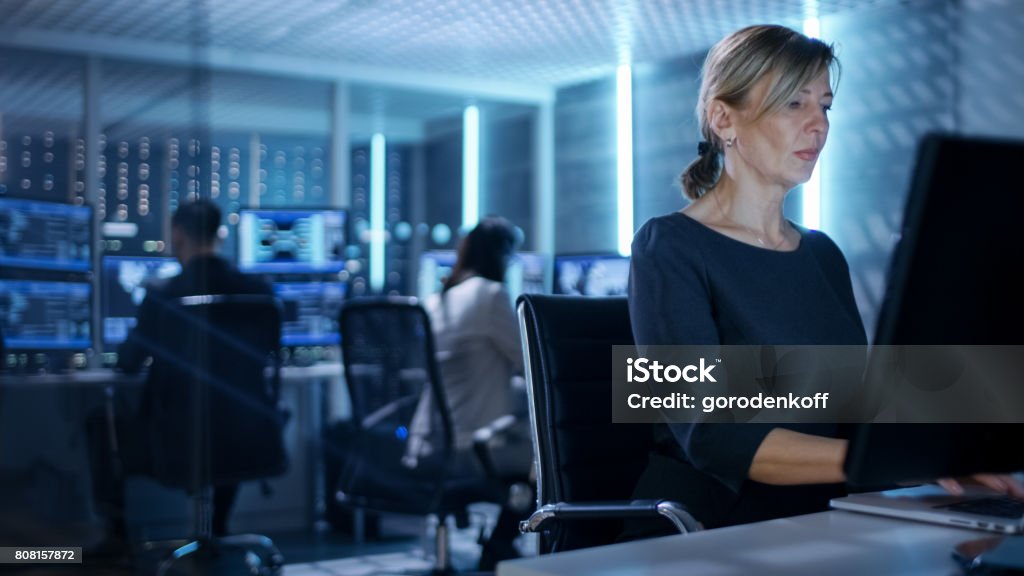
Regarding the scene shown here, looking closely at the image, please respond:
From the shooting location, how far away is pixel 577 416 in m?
1.87

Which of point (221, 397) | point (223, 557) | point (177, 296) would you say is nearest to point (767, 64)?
point (221, 397)

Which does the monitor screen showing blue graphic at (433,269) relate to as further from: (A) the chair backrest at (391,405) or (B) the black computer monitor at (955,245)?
(B) the black computer monitor at (955,245)

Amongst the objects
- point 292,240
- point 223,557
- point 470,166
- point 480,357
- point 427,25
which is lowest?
point 223,557

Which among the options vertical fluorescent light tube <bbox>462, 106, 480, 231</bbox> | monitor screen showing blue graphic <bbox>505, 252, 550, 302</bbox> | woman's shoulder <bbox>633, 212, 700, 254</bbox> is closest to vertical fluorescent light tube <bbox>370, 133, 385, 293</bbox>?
vertical fluorescent light tube <bbox>462, 106, 480, 231</bbox>

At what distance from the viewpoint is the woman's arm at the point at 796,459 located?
4.35ft

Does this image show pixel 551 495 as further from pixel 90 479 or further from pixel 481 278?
pixel 90 479

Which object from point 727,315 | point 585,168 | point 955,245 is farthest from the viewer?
point 585,168

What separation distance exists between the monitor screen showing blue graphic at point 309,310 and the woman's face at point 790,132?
4.24 m

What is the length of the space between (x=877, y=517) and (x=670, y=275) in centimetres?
44

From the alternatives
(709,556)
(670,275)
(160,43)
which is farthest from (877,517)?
(160,43)

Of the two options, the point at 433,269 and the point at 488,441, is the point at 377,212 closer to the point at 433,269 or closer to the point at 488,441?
the point at 433,269

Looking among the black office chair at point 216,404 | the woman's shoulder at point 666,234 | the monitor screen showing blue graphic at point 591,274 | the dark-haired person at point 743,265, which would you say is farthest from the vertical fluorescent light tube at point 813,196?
the woman's shoulder at point 666,234

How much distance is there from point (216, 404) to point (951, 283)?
10.9 ft

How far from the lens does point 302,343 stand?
559 cm
